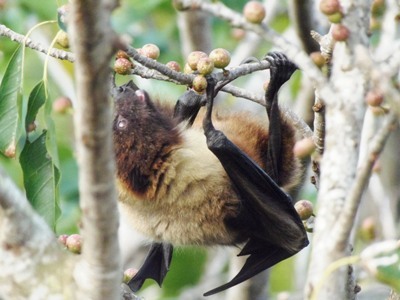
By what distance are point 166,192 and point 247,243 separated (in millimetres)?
674

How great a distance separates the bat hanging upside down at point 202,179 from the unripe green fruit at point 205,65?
2.59 feet

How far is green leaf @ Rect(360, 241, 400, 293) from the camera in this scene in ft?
9.72

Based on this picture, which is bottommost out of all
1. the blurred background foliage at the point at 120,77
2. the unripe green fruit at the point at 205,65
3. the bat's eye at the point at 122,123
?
the blurred background foliage at the point at 120,77

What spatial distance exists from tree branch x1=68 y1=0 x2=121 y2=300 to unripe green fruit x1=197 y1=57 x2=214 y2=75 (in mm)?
1622

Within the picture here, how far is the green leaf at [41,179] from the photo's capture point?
4668 mm

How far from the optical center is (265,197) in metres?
5.54

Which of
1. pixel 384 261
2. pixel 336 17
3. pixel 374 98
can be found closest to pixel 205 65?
pixel 336 17

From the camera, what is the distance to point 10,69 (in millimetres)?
4895

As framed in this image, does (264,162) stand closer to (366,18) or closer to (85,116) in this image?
(366,18)

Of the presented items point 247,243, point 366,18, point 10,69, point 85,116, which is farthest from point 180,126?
point 85,116

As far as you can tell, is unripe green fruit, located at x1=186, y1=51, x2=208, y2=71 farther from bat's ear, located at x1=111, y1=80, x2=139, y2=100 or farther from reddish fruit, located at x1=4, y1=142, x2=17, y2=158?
bat's ear, located at x1=111, y1=80, x2=139, y2=100

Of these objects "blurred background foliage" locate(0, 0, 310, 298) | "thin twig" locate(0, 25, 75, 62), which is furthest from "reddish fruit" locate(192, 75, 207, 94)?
"blurred background foliage" locate(0, 0, 310, 298)

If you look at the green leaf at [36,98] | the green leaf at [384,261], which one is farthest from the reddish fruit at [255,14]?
the green leaf at [36,98]

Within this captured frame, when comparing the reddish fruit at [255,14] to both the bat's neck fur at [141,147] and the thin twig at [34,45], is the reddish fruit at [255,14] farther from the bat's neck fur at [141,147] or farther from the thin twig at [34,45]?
the bat's neck fur at [141,147]
